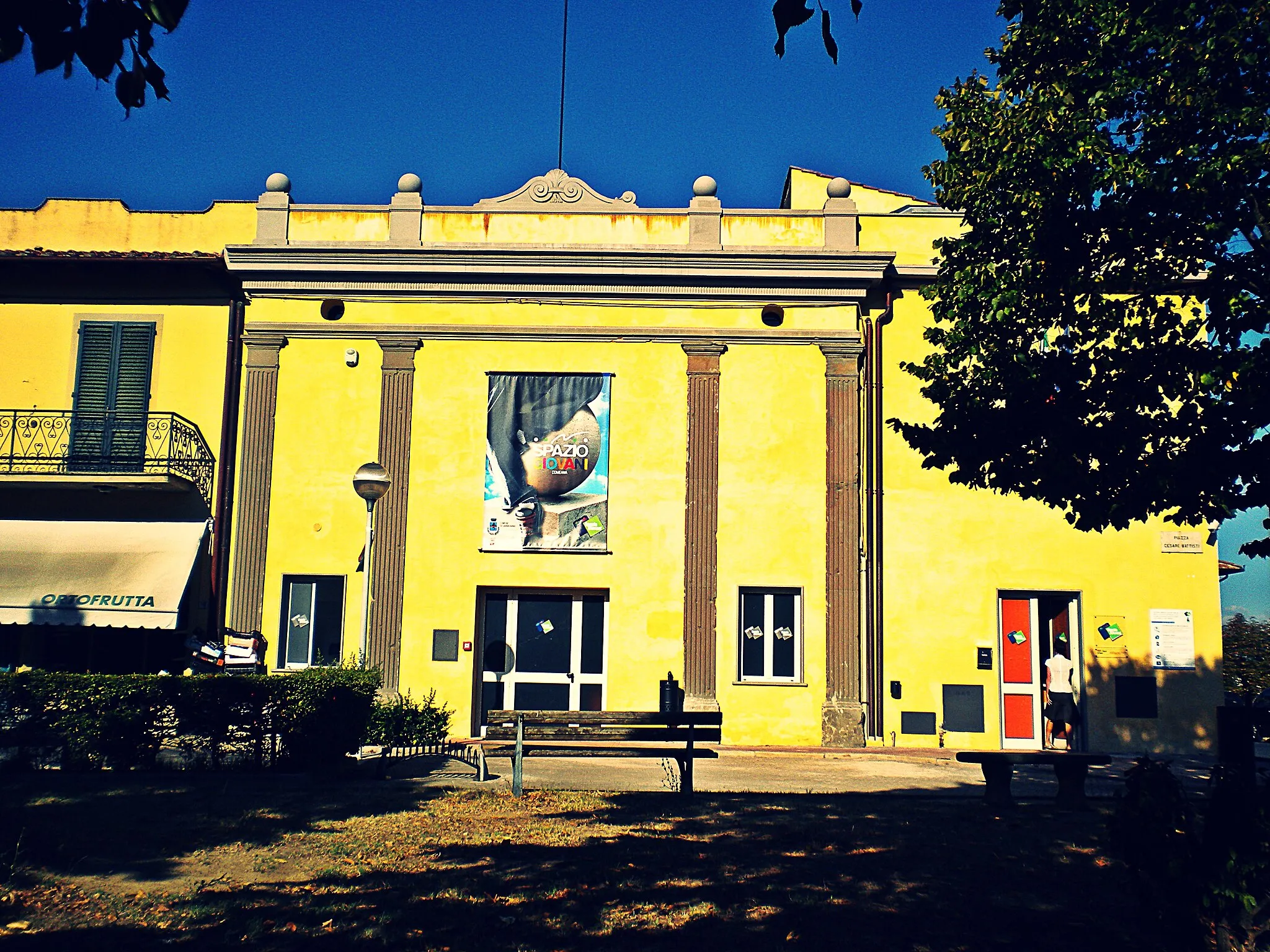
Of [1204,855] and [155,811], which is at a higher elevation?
[1204,855]

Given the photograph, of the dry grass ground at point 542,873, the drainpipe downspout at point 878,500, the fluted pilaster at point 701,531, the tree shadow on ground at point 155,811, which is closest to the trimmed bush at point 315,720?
the tree shadow on ground at point 155,811

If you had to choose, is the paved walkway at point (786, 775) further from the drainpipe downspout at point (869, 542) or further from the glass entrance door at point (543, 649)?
the glass entrance door at point (543, 649)

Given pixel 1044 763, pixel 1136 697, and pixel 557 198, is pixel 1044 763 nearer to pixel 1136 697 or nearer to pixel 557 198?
pixel 1136 697

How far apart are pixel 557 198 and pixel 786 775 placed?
1013cm

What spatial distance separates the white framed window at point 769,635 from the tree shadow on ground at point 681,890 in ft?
27.3

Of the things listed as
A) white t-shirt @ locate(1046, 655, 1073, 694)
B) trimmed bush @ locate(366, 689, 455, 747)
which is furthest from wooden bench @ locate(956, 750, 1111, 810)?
trimmed bush @ locate(366, 689, 455, 747)

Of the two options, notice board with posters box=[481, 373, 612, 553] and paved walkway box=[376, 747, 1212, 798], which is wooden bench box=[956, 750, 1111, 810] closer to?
paved walkway box=[376, 747, 1212, 798]

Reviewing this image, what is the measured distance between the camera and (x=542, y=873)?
7871 mm

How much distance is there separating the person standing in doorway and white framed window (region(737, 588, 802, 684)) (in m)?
3.70

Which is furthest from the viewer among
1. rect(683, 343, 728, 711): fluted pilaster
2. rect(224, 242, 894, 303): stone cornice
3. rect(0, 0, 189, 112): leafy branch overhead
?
rect(224, 242, 894, 303): stone cornice

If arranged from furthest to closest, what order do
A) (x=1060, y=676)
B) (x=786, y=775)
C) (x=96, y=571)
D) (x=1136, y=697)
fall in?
(x=1136, y=697), (x=96, y=571), (x=1060, y=676), (x=786, y=775)

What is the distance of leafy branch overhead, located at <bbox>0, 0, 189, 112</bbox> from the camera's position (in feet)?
14.2

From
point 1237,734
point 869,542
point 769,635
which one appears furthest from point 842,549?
point 1237,734

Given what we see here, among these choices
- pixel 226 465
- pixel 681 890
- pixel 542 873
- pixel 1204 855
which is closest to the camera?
pixel 1204 855
